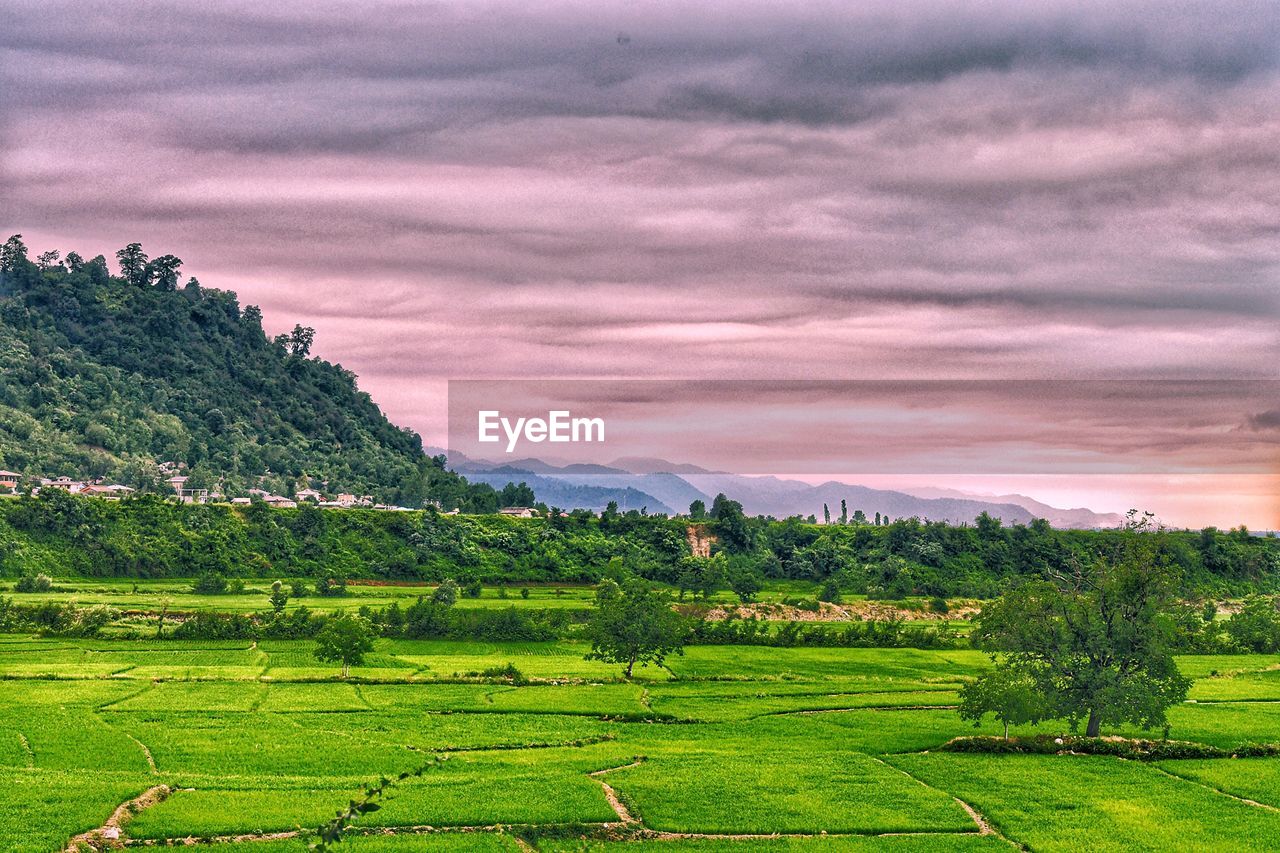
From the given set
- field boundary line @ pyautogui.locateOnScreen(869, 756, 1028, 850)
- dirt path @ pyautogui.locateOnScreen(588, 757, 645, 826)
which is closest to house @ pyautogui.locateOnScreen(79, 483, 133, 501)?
dirt path @ pyautogui.locateOnScreen(588, 757, 645, 826)

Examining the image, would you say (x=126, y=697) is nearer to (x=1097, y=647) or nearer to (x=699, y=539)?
(x=1097, y=647)

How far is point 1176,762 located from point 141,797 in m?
45.9

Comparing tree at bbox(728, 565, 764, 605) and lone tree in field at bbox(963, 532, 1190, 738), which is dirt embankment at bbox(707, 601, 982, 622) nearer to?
tree at bbox(728, 565, 764, 605)

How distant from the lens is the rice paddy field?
42938 millimetres

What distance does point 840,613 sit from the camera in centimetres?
12975

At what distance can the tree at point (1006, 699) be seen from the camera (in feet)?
196

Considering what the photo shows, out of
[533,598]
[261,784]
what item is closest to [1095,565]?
[261,784]

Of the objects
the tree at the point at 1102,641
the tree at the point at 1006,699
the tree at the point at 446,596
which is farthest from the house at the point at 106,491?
the tree at the point at 1102,641

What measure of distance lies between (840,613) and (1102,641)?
6942 centimetres

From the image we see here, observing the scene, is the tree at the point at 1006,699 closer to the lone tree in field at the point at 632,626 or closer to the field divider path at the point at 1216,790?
the field divider path at the point at 1216,790

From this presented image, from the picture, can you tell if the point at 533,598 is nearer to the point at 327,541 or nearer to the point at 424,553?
the point at 424,553

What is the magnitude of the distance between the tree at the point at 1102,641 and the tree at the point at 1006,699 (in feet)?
0.70

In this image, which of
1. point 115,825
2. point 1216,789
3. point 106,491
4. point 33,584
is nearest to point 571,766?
point 115,825

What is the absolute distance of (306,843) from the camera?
39719 millimetres
